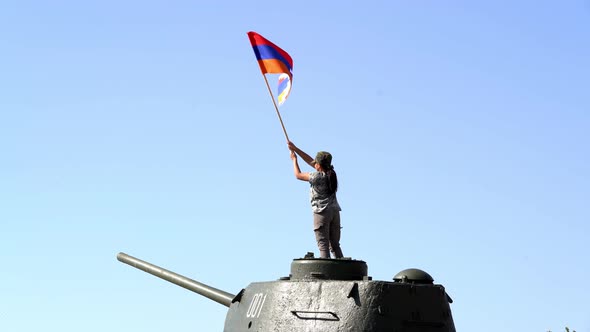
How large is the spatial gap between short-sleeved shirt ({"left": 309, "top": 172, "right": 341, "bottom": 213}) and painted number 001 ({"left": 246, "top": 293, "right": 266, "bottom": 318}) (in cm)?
153

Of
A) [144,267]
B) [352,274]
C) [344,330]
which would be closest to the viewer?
[344,330]

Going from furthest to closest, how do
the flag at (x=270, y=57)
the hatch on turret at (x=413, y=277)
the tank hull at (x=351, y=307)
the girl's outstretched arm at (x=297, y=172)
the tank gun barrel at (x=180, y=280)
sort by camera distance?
1. the flag at (x=270, y=57)
2. the tank gun barrel at (x=180, y=280)
3. the girl's outstretched arm at (x=297, y=172)
4. the hatch on turret at (x=413, y=277)
5. the tank hull at (x=351, y=307)

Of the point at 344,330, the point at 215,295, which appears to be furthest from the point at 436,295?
the point at 215,295

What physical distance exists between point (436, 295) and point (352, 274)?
1.26 meters

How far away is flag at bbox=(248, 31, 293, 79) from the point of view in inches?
762

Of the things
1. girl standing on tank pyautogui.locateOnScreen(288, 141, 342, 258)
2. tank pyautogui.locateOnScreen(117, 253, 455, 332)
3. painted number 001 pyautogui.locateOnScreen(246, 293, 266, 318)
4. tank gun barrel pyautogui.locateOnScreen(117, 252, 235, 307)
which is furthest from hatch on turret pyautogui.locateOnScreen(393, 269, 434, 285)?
tank gun barrel pyautogui.locateOnScreen(117, 252, 235, 307)

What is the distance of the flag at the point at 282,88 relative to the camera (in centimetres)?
1894

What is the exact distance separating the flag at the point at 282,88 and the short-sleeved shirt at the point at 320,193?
2945mm

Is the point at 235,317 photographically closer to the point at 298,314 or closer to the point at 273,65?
the point at 298,314

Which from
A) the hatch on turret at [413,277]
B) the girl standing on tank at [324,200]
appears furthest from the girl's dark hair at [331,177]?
the hatch on turret at [413,277]

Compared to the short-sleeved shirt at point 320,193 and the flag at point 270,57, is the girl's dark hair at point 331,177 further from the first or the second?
the flag at point 270,57

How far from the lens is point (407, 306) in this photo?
597 inches

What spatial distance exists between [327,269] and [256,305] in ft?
4.08

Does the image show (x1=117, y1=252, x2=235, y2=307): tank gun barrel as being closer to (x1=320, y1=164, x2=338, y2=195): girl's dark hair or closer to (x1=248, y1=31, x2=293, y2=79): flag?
(x1=320, y1=164, x2=338, y2=195): girl's dark hair
